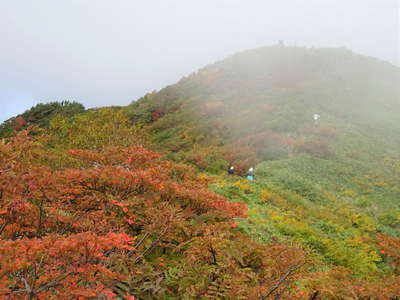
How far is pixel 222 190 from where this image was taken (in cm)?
1056

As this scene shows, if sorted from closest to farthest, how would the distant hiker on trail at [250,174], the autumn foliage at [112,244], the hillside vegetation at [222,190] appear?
the autumn foliage at [112,244] → the hillside vegetation at [222,190] → the distant hiker on trail at [250,174]

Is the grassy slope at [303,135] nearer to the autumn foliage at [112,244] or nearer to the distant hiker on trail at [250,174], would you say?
the distant hiker on trail at [250,174]

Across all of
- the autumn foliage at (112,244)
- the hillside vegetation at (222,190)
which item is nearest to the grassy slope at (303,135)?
the hillside vegetation at (222,190)

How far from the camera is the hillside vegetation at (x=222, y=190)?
3006 millimetres

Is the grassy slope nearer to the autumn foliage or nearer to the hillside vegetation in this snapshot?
the hillside vegetation

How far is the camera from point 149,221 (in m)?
4.05

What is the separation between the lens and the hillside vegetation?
3006mm

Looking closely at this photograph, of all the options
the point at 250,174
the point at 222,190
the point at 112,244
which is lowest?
the point at 250,174

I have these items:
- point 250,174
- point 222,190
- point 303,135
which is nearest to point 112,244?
point 222,190

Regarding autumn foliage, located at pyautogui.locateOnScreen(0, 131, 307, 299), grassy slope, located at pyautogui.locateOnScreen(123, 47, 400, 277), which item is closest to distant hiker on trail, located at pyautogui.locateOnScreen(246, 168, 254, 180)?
grassy slope, located at pyautogui.locateOnScreen(123, 47, 400, 277)

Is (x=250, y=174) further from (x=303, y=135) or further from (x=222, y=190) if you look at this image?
(x=303, y=135)

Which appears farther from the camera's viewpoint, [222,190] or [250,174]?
[250,174]

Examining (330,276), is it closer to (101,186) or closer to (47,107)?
(101,186)

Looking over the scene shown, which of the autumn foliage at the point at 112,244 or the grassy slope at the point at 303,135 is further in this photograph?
the grassy slope at the point at 303,135
